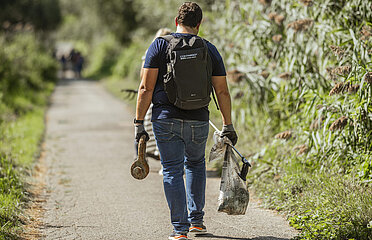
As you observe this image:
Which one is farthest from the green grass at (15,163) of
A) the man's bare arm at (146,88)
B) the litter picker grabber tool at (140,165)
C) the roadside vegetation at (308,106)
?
the roadside vegetation at (308,106)

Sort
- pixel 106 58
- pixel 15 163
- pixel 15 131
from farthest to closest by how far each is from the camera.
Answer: pixel 106 58 → pixel 15 131 → pixel 15 163

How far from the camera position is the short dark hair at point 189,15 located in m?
4.67

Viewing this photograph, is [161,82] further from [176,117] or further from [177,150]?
[177,150]

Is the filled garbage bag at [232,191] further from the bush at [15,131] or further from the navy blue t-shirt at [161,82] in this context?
the bush at [15,131]

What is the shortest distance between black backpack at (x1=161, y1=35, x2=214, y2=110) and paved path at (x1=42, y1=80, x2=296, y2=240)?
131 cm

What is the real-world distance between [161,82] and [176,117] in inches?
13.0

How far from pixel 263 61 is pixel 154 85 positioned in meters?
4.23

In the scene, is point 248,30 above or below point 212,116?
above

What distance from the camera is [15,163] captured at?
314 inches

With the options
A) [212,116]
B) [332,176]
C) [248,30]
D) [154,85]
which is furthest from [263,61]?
[154,85]

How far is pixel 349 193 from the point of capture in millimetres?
5316

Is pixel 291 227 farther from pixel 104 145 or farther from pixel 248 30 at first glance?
pixel 104 145

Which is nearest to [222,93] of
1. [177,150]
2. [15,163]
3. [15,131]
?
[177,150]

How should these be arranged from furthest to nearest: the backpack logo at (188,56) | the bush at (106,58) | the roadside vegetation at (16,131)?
the bush at (106,58), the roadside vegetation at (16,131), the backpack logo at (188,56)
